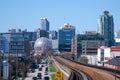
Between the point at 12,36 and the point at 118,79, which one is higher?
the point at 12,36

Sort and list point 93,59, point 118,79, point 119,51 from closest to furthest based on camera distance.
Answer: point 118,79 < point 119,51 < point 93,59

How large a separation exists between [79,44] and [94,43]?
8.65 metres

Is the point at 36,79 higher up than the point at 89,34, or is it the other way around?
the point at 89,34

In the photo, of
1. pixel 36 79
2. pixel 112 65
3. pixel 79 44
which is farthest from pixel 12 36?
pixel 36 79

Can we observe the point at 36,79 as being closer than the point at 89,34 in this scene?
Yes

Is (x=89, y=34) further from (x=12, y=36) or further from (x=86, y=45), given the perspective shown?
(x=12, y=36)

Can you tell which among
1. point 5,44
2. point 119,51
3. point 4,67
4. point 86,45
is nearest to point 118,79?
point 4,67

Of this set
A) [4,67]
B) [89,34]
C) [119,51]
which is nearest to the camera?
[4,67]

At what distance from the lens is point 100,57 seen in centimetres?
12631

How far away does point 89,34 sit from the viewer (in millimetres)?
188375

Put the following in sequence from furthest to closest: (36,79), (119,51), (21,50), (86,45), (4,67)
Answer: (86,45) → (21,50) → (119,51) → (36,79) → (4,67)

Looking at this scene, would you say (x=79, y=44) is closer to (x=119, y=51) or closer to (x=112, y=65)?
(x=119, y=51)

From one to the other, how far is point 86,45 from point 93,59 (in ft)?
127

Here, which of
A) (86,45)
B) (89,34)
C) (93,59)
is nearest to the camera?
(93,59)
